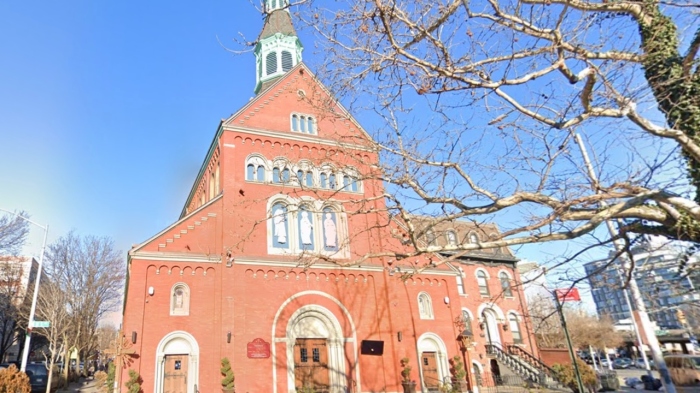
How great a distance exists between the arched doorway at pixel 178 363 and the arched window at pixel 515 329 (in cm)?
1971

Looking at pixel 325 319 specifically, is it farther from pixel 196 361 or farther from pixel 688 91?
pixel 688 91

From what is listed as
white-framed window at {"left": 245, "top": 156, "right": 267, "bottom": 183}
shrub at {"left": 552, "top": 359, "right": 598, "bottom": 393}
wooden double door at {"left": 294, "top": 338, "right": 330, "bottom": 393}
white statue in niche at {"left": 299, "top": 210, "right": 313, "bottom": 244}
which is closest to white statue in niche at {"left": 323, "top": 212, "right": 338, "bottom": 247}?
white statue in niche at {"left": 299, "top": 210, "right": 313, "bottom": 244}

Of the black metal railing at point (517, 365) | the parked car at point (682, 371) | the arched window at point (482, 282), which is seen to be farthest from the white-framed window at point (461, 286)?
the parked car at point (682, 371)

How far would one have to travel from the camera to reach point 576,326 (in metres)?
47.1

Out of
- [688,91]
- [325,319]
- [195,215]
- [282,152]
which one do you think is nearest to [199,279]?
[195,215]

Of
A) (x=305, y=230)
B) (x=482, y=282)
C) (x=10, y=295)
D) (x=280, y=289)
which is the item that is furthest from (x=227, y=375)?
(x=10, y=295)

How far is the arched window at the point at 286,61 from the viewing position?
2780 centimetres

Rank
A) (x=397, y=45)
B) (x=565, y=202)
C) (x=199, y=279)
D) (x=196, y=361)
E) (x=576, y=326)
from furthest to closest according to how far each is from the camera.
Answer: (x=576, y=326) < (x=199, y=279) < (x=196, y=361) < (x=397, y=45) < (x=565, y=202)

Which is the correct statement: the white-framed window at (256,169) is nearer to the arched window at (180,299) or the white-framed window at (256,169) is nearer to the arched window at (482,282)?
the arched window at (180,299)

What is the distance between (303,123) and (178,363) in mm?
12451

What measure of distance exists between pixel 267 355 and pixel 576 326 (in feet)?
137

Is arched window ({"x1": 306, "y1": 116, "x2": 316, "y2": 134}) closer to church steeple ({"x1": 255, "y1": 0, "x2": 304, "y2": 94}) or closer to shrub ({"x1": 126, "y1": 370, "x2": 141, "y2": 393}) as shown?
church steeple ({"x1": 255, "y1": 0, "x2": 304, "y2": 94})

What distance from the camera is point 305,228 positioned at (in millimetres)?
19984

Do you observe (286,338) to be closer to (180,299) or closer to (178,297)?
(180,299)
